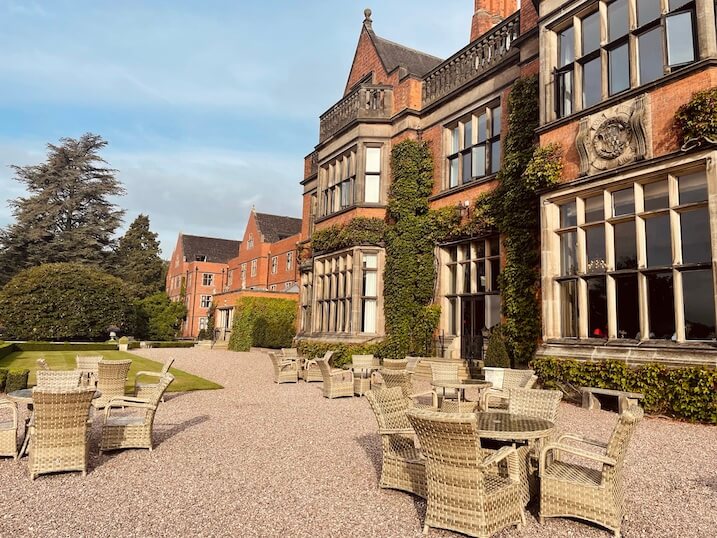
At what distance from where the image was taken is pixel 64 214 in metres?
42.5

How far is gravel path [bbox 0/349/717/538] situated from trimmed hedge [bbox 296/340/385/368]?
25.4 ft

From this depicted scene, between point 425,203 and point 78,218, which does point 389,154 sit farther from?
point 78,218

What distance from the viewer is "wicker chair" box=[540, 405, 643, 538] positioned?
154 inches

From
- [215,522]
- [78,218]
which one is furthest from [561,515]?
[78,218]

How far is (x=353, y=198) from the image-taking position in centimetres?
1795

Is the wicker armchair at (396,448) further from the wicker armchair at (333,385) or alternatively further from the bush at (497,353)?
the bush at (497,353)

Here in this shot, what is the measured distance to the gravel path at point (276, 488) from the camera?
4047 millimetres

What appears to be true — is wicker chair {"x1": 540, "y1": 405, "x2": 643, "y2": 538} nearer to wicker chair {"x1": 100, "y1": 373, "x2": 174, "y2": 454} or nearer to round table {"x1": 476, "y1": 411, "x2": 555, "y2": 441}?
round table {"x1": 476, "y1": 411, "x2": 555, "y2": 441}

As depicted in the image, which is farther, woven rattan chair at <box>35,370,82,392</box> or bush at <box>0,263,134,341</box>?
bush at <box>0,263,134,341</box>

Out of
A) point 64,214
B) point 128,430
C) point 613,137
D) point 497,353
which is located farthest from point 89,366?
point 64,214

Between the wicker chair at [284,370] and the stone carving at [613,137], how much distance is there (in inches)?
337

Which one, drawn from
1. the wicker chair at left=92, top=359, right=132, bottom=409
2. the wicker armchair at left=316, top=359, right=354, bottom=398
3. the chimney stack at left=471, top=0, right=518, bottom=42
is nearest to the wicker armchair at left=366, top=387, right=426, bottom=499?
the wicker armchair at left=316, top=359, right=354, bottom=398

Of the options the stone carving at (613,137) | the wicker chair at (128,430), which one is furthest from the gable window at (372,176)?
the wicker chair at (128,430)

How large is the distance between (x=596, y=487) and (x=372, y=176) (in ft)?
48.5
